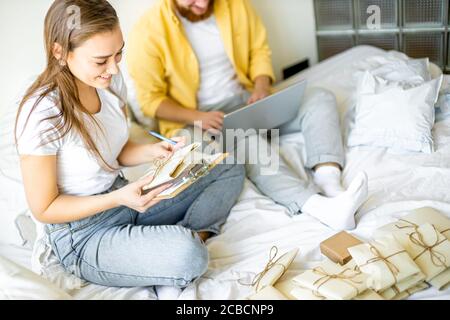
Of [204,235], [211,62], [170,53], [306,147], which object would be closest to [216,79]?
[211,62]

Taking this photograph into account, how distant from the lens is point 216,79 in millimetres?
1638

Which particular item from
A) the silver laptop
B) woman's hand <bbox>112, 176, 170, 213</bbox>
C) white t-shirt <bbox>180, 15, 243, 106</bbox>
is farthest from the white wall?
woman's hand <bbox>112, 176, 170, 213</bbox>

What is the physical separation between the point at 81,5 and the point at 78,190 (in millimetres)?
379

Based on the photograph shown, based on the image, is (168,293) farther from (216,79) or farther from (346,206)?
(216,79)

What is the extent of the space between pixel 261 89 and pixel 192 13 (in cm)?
33

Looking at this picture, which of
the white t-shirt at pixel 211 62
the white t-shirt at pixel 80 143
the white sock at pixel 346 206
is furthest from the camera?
the white t-shirt at pixel 211 62

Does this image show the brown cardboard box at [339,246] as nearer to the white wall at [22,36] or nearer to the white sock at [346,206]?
the white sock at [346,206]

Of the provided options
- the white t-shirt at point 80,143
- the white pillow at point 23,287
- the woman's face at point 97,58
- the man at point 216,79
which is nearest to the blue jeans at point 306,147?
the man at point 216,79

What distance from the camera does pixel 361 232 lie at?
114cm

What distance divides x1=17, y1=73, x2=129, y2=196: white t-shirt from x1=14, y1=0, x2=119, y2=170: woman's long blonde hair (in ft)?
0.04

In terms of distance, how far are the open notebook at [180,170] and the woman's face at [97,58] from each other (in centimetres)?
21

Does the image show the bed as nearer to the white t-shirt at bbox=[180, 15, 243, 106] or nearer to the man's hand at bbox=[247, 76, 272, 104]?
the man's hand at bbox=[247, 76, 272, 104]

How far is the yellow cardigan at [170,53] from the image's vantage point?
150cm

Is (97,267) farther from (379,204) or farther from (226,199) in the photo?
(379,204)
